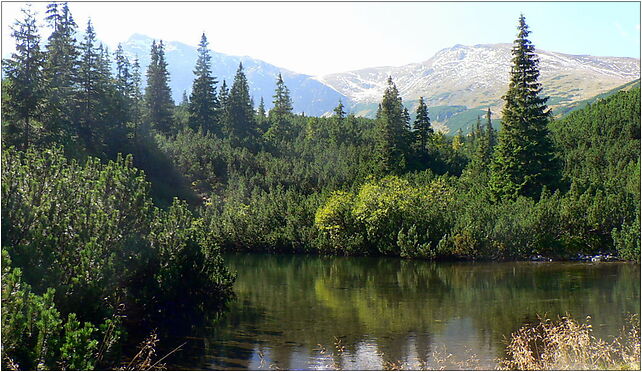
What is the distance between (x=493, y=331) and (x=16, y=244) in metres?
12.6

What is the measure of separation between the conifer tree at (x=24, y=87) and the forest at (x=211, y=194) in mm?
113

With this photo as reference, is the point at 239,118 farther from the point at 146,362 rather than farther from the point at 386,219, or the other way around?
the point at 146,362

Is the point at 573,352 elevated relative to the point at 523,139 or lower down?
lower down

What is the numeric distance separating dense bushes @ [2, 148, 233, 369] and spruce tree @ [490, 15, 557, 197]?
31.2 m

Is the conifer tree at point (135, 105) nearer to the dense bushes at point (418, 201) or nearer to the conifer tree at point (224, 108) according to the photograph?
the dense bushes at point (418, 201)

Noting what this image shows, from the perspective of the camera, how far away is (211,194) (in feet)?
168

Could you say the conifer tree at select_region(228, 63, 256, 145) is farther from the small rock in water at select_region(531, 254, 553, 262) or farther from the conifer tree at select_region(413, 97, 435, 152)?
the small rock in water at select_region(531, 254, 553, 262)

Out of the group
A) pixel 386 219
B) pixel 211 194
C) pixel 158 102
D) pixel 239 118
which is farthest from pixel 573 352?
pixel 158 102

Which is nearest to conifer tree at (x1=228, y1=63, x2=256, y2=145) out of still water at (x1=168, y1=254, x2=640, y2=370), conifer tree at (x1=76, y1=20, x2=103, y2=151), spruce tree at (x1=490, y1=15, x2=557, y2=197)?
conifer tree at (x1=76, y1=20, x2=103, y2=151)

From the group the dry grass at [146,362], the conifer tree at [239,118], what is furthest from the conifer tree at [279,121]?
the dry grass at [146,362]

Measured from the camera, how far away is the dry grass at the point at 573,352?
9.51 metres

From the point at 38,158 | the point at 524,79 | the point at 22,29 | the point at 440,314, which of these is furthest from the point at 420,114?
the point at 38,158

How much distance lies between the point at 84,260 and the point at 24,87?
83.5 feet

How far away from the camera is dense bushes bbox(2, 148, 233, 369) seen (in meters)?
9.28
